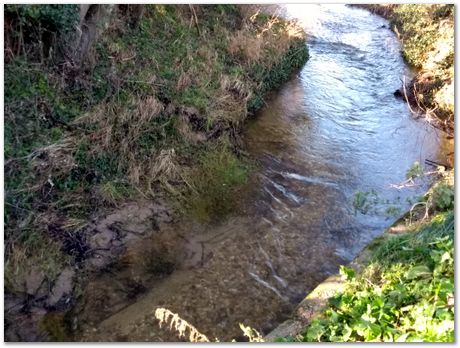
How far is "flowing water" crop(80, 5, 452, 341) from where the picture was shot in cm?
548

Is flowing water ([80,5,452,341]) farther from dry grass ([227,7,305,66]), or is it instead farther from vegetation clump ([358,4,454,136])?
dry grass ([227,7,305,66])

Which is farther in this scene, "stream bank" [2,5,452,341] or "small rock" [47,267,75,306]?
"stream bank" [2,5,452,341]

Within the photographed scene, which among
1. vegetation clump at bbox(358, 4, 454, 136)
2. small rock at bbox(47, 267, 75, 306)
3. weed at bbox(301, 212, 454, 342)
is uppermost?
vegetation clump at bbox(358, 4, 454, 136)

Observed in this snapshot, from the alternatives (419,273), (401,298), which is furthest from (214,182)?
(401,298)

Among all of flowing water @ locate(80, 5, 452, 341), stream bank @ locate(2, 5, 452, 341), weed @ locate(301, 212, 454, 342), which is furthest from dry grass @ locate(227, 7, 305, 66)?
weed @ locate(301, 212, 454, 342)

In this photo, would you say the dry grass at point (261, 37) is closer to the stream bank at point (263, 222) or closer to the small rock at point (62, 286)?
the stream bank at point (263, 222)

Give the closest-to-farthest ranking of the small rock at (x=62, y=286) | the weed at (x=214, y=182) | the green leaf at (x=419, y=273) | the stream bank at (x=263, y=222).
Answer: the green leaf at (x=419, y=273)
the small rock at (x=62, y=286)
the stream bank at (x=263, y=222)
the weed at (x=214, y=182)

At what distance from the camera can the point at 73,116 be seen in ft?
22.3

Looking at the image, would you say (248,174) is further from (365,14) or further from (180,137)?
(365,14)

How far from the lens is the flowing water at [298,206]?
5.48m

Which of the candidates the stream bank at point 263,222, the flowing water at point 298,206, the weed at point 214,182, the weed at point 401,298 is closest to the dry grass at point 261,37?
the stream bank at point 263,222

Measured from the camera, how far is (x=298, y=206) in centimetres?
735

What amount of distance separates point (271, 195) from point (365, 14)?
14329mm

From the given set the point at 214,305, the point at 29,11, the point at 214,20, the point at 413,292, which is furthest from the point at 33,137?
the point at 214,20
